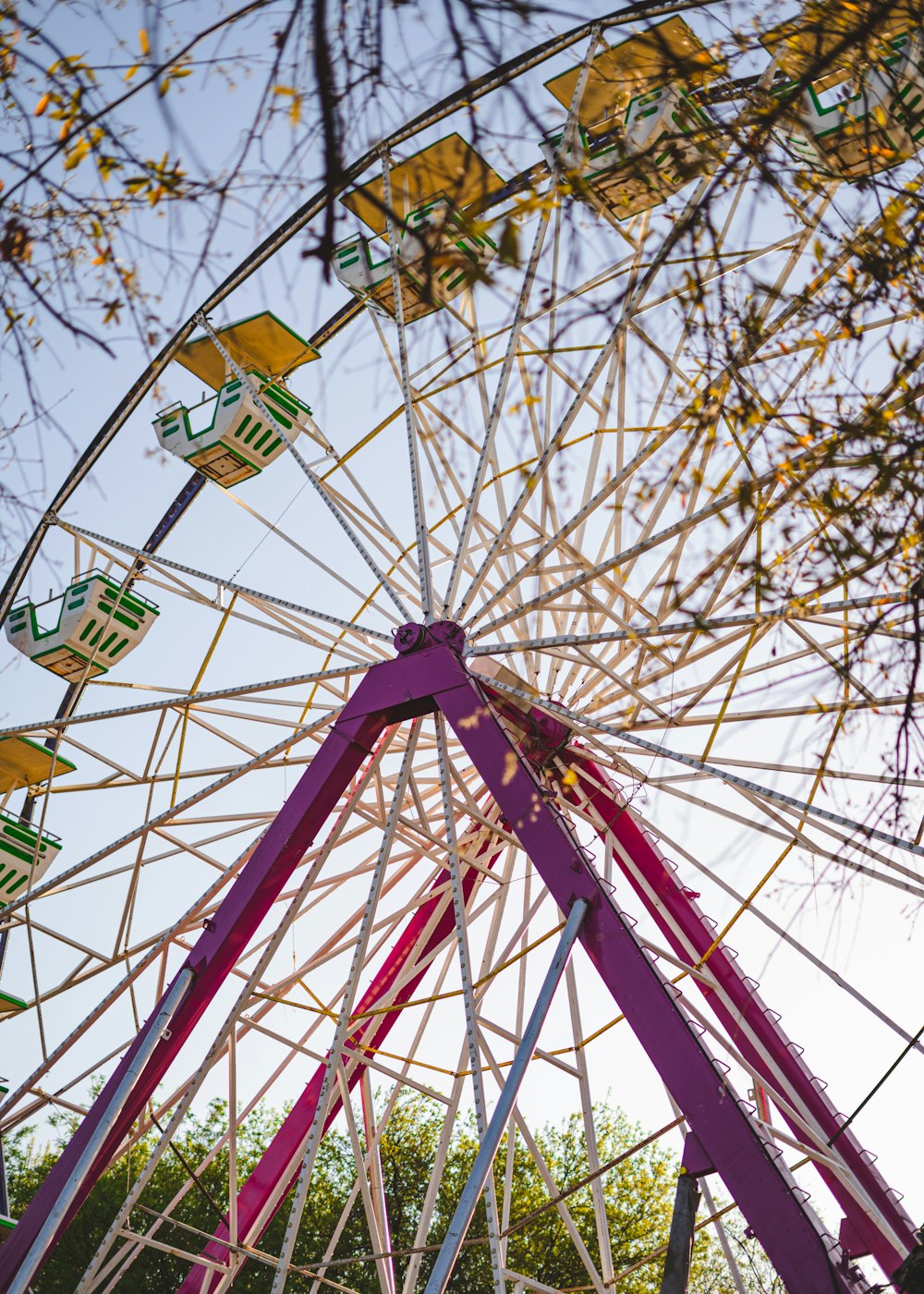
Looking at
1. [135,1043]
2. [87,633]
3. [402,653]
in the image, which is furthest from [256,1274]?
[402,653]

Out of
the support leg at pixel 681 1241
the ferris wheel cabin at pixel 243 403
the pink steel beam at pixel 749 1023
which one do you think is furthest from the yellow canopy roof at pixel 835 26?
the ferris wheel cabin at pixel 243 403

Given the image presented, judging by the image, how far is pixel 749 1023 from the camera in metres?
8.98

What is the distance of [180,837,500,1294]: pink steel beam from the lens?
9.31 m

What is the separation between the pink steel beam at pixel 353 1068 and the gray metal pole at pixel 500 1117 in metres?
2.32

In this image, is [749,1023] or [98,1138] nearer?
[98,1138]

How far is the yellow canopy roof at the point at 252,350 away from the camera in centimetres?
1184

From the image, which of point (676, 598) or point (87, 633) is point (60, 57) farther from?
point (87, 633)

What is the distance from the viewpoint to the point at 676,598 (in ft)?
13.7

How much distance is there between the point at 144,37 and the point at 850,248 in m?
2.08

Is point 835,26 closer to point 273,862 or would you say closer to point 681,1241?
point 681,1241

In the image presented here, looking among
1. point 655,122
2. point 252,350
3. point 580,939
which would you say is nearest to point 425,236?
point 580,939

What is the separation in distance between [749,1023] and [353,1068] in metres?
3.22

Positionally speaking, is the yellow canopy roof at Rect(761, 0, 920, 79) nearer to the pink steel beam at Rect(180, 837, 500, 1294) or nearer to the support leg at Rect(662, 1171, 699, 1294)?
the support leg at Rect(662, 1171, 699, 1294)

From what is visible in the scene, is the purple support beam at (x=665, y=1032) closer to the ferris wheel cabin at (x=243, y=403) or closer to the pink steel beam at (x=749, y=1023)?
the pink steel beam at (x=749, y=1023)
